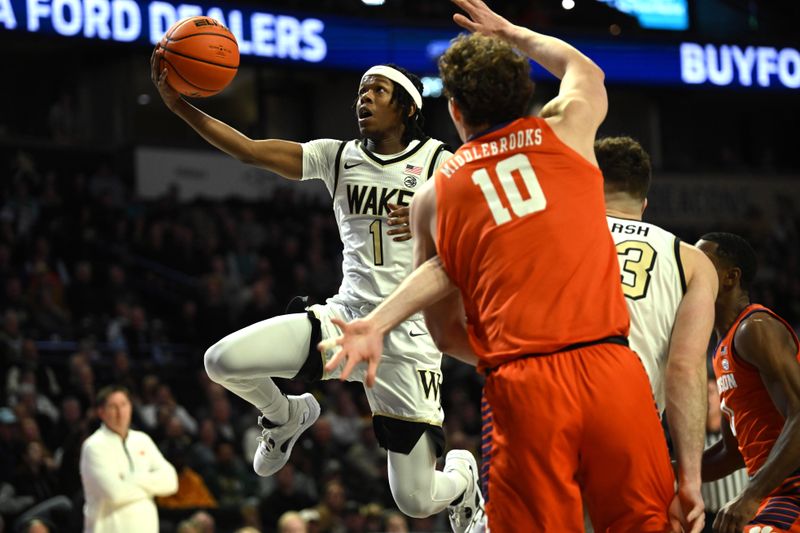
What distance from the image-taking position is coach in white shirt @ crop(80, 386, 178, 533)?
848 cm

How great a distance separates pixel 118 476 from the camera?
27.9 feet

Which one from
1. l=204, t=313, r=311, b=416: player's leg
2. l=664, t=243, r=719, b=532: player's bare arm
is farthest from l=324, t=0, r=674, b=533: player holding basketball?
l=204, t=313, r=311, b=416: player's leg

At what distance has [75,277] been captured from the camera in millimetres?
14773

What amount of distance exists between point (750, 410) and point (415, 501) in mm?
1858

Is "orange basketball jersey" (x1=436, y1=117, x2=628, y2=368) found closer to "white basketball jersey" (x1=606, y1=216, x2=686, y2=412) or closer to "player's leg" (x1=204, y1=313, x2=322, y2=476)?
"white basketball jersey" (x1=606, y1=216, x2=686, y2=412)

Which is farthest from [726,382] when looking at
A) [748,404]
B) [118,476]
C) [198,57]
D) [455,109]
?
[118,476]

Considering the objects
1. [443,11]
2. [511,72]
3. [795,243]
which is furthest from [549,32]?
[511,72]

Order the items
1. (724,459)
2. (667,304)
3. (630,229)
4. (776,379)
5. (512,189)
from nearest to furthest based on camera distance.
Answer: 1. (512,189)
2. (667,304)
3. (630,229)
4. (776,379)
5. (724,459)

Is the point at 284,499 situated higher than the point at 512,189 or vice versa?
the point at 512,189

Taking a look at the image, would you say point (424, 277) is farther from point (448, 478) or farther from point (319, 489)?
point (319, 489)

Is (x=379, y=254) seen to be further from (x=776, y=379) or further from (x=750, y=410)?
(x=776, y=379)

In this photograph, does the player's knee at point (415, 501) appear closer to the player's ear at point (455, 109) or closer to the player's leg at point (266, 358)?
the player's leg at point (266, 358)

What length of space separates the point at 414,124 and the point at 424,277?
2.63 m

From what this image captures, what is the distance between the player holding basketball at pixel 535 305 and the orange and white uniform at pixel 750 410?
1.41m
